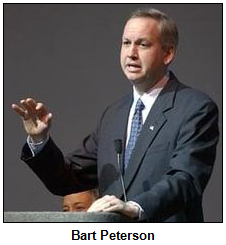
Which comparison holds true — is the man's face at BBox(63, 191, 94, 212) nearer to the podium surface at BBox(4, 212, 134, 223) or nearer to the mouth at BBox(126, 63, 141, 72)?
the mouth at BBox(126, 63, 141, 72)

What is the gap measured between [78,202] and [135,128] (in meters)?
1.48

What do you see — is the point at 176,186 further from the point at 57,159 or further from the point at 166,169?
the point at 57,159

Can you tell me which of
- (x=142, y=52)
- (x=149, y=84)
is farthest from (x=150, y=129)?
(x=142, y=52)

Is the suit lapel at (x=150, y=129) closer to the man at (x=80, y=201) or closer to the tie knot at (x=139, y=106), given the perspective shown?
the tie knot at (x=139, y=106)

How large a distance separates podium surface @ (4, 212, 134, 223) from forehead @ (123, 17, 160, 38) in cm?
108

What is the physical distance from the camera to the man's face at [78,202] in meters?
5.09

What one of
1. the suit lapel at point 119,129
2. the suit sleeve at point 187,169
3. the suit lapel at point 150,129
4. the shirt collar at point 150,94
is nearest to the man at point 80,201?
the suit lapel at point 119,129

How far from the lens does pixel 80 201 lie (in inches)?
201

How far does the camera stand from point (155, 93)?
385 centimetres

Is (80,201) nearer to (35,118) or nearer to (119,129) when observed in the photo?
(119,129)

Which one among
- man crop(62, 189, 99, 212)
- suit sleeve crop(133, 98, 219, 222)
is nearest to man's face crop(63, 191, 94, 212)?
man crop(62, 189, 99, 212)

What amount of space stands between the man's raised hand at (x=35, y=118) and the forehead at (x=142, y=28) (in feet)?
1.90

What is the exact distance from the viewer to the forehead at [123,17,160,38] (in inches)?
150
